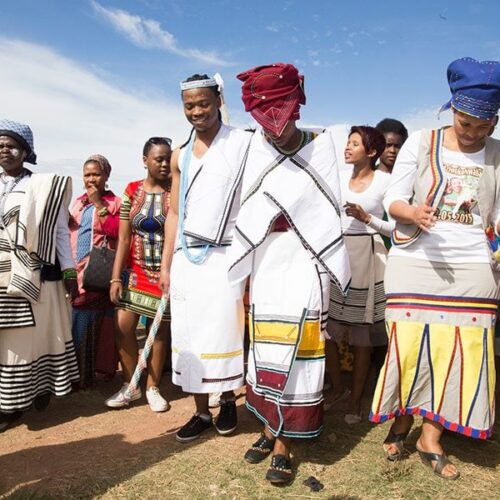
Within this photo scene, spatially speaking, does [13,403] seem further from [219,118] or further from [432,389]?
[432,389]

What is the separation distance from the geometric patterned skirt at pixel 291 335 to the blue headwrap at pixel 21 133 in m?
2.00

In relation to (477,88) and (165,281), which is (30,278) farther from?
(477,88)

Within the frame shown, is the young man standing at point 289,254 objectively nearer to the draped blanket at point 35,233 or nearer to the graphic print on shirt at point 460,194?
the graphic print on shirt at point 460,194

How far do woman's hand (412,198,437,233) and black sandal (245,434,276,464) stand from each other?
1600 millimetres

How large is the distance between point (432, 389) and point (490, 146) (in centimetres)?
145

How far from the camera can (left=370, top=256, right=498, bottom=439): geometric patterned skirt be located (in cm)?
292

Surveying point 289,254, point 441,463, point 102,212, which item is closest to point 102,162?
point 102,212

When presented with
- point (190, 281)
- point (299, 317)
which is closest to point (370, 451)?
point (299, 317)

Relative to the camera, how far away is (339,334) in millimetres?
4051

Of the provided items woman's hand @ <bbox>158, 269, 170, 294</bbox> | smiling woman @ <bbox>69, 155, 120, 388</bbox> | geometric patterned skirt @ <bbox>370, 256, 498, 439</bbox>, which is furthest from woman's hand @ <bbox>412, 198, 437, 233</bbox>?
smiling woman @ <bbox>69, 155, 120, 388</bbox>

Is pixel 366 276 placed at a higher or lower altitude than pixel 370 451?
higher

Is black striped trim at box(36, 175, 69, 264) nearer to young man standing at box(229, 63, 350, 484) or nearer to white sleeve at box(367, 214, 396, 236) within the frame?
young man standing at box(229, 63, 350, 484)

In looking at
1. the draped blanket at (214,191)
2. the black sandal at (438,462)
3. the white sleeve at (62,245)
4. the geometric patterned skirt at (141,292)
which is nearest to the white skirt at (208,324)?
the draped blanket at (214,191)

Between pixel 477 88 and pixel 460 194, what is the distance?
58cm
